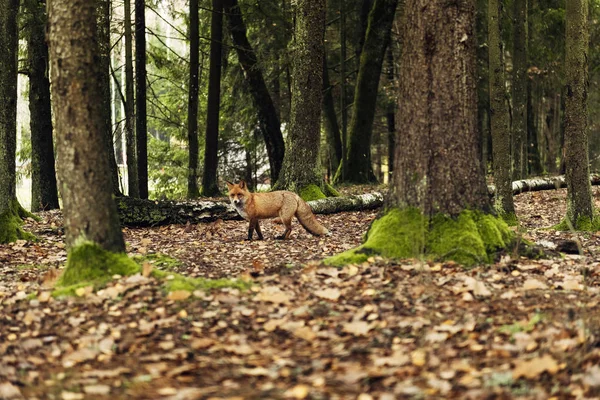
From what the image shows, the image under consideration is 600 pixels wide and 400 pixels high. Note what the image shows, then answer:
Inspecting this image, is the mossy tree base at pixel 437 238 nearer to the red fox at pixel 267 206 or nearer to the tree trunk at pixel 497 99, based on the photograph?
the red fox at pixel 267 206

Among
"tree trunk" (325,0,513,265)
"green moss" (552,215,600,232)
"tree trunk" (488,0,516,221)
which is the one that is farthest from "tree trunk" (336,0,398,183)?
"tree trunk" (325,0,513,265)

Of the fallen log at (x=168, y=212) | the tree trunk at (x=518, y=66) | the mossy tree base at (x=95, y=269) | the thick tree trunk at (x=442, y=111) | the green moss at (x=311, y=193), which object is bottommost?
the mossy tree base at (x=95, y=269)

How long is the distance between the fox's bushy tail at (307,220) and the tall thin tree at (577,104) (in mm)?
4343

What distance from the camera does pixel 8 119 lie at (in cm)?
1097

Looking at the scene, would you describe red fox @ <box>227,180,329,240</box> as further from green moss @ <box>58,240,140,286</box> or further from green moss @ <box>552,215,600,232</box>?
green moss @ <box>552,215,600,232</box>

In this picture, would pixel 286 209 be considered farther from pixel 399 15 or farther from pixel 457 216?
pixel 399 15

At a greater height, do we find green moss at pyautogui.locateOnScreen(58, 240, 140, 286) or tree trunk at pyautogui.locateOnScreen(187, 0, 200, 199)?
tree trunk at pyautogui.locateOnScreen(187, 0, 200, 199)

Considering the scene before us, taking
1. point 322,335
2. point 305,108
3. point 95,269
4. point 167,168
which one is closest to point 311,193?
point 305,108

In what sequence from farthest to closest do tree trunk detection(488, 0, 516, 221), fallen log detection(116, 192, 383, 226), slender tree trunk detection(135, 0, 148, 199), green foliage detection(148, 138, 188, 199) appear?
green foliage detection(148, 138, 188, 199) < slender tree trunk detection(135, 0, 148, 199) < fallen log detection(116, 192, 383, 226) < tree trunk detection(488, 0, 516, 221)

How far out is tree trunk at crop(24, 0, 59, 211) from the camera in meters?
17.0

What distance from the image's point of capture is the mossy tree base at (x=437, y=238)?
23.0 ft

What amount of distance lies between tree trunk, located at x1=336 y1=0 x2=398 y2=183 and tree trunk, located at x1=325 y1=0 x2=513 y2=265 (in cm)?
1342

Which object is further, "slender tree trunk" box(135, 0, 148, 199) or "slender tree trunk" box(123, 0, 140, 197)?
"slender tree trunk" box(135, 0, 148, 199)

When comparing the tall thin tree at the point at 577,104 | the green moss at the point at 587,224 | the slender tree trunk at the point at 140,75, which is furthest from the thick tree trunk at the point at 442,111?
the slender tree trunk at the point at 140,75
